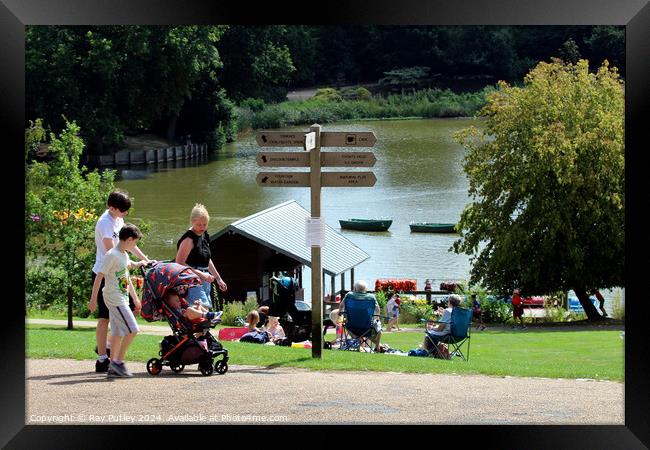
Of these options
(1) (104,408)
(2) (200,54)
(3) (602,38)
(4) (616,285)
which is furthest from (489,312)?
(2) (200,54)

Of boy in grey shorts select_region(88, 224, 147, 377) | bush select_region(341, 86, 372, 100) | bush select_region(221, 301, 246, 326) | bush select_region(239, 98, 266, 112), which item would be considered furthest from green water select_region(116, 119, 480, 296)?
boy in grey shorts select_region(88, 224, 147, 377)

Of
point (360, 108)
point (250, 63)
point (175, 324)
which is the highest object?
point (250, 63)

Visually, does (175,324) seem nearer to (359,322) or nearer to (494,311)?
(359,322)

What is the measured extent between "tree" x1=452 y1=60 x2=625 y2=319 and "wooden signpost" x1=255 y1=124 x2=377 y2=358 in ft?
45.7

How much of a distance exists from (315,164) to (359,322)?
9.66 ft

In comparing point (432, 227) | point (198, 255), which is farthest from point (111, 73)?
point (198, 255)

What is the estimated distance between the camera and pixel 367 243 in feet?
125

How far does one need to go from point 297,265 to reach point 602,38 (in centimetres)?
1932

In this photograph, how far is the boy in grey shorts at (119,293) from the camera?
8.71 meters

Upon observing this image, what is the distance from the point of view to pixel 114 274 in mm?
8828

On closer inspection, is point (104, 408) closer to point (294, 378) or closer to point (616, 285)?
point (294, 378)

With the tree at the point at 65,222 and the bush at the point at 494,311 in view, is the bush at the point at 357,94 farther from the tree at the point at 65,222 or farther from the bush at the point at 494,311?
the tree at the point at 65,222

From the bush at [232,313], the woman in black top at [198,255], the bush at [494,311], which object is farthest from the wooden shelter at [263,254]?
the woman in black top at [198,255]

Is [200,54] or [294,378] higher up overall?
[200,54]
